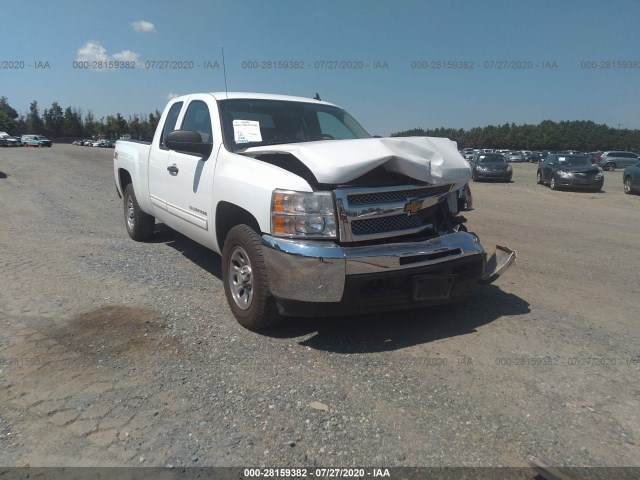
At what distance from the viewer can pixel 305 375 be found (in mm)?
3240

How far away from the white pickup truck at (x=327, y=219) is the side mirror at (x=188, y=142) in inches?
0.5

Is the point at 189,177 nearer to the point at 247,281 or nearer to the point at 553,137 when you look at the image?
the point at 247,281

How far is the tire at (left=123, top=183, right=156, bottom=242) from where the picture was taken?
6676mm

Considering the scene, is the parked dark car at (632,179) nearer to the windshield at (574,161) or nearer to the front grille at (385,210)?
the windshield at (574,161)

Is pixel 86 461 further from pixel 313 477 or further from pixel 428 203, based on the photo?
pixel 428 203

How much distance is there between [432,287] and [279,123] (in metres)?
2.46

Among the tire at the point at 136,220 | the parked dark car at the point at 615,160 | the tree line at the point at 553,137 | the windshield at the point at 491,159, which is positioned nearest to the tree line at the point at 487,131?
the tree line at the point at 553,137

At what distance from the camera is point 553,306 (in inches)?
180

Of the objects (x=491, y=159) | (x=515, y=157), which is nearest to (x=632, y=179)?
(x=491, y=159)

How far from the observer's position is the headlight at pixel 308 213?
11.2 feet

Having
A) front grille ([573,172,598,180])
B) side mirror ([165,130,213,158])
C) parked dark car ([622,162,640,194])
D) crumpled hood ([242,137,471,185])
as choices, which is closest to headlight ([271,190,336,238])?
crumpled hood ([242,137,471,185])

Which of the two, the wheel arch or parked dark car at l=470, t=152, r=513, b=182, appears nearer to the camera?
the wheel arch

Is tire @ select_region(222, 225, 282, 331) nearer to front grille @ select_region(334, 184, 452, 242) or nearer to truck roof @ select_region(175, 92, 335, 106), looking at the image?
front grille @ select_region(334, 184, 452, 242)

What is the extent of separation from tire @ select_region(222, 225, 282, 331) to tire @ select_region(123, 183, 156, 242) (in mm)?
3037
